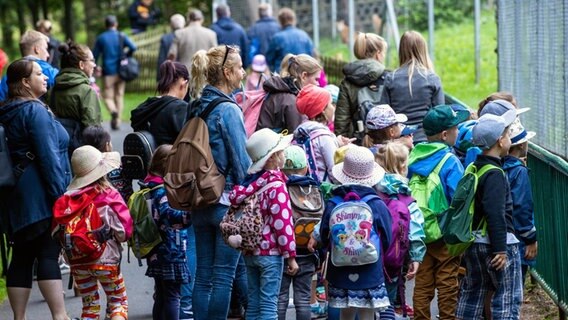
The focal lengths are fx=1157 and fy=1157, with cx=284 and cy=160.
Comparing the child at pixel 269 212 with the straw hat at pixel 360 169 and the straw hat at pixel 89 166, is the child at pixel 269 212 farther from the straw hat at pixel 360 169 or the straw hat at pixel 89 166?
the straw hat at pixel 89 166

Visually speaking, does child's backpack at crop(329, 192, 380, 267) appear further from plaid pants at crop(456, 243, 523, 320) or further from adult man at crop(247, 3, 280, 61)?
adult man at crop(247, 3, 280, 61)

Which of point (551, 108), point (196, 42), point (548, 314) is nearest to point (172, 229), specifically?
point (548, 314)

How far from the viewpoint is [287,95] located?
32.0ft

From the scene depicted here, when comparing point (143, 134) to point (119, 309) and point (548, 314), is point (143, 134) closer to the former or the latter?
point (119, 309)

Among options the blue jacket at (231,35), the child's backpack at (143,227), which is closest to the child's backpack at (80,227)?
the child's backpack at (143,227)

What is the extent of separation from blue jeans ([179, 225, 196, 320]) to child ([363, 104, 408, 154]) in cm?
149

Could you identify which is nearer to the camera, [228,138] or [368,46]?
[228,138]

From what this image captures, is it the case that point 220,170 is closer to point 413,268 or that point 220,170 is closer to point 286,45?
point 413,268

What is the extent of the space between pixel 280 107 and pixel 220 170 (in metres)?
2.22

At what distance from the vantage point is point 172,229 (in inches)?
326

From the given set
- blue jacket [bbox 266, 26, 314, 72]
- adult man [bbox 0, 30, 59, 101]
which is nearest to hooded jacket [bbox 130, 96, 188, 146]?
adult man [bbox 0, 30, 59, 101]

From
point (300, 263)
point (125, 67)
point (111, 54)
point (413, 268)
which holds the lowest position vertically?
point (125, 67)

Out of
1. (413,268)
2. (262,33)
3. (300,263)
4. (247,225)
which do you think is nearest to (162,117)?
(300,263)

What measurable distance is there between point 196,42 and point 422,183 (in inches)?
407
